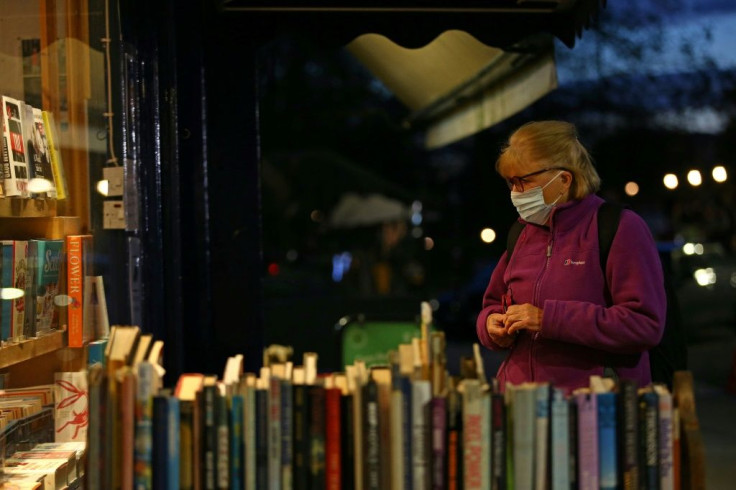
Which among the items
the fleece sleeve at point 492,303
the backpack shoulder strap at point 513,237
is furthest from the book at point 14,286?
the backpack shoulder strap at point 513,237

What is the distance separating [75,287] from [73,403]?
0.48m

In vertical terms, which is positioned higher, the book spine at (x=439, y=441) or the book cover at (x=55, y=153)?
the book cover at (x=55, y=153)

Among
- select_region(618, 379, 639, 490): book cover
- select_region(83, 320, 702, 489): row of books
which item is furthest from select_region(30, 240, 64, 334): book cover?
select_region(618, 379, 639, 490): book cover

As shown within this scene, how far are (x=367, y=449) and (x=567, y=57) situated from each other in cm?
1836

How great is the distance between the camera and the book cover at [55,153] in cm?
420

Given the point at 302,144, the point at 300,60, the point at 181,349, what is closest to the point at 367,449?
the point at 181,349

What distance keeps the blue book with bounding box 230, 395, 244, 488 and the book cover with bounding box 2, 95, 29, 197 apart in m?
1.64

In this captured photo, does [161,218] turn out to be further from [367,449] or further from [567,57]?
[567,57]

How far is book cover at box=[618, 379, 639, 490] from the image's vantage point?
245 cm

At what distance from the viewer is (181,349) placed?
15.7ft

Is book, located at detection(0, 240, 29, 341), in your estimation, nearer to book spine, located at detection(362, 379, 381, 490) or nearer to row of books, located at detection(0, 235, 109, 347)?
row of books, located at detection(0, 235, 109, 347)

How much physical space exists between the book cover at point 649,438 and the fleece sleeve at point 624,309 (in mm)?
693

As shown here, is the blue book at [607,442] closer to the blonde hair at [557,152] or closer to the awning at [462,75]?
the blonde hair at [557,152]

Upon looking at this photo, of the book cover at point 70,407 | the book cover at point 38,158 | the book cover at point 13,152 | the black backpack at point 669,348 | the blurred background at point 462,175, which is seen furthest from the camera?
the blurred background at point 462,175
